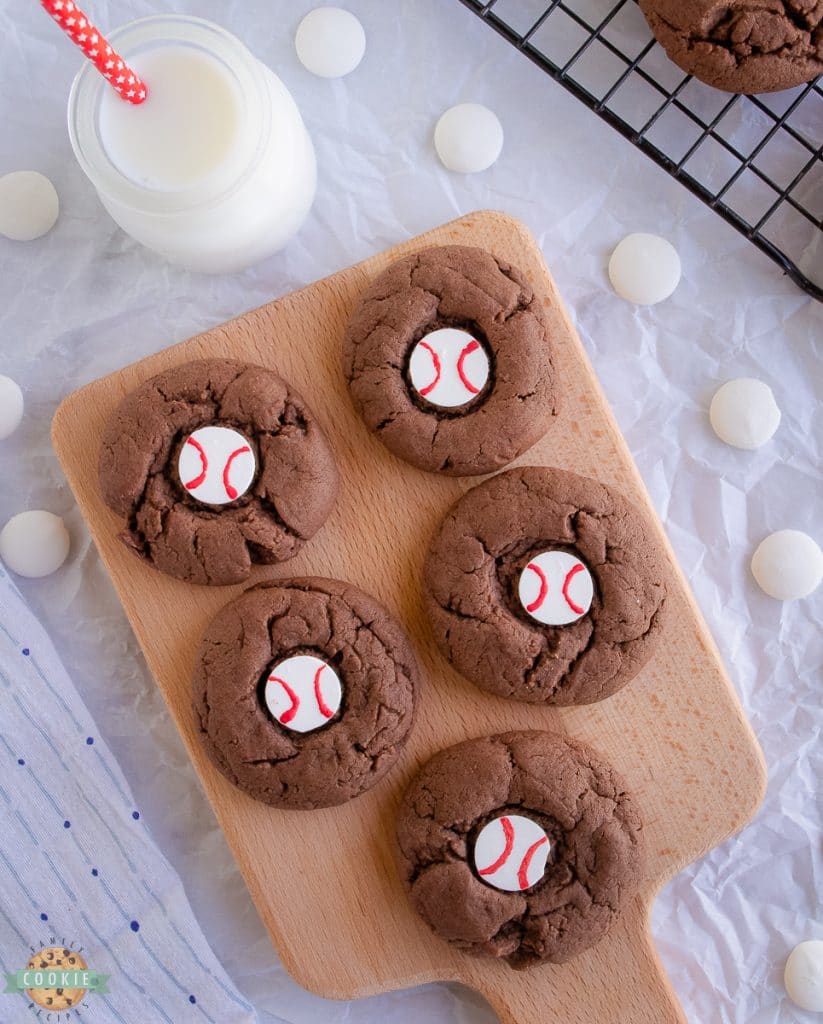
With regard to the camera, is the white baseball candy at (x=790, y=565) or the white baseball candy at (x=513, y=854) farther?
the white baseball candy at (x=790, y=565)

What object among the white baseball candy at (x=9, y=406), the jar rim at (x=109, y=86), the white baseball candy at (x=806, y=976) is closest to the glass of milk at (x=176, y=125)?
the jar rim at (x=109, y=86)

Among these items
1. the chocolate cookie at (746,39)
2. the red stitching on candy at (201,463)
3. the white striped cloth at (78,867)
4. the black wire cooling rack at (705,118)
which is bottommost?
the white striped cloth at (78,867)

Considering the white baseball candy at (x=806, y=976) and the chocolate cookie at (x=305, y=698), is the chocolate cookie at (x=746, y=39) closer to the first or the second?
the chocolate cookie at (x=305, y=698)

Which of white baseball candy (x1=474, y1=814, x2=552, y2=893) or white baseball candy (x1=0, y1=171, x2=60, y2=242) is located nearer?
white baseball candy (x1=474, y1=814, x2=552, y2=893)

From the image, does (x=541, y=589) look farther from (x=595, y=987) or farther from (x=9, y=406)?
(x=9, y=406)

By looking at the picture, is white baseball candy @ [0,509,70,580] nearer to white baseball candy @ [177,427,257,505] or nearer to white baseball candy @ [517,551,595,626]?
white baseball candy @ [177,427,257,505]

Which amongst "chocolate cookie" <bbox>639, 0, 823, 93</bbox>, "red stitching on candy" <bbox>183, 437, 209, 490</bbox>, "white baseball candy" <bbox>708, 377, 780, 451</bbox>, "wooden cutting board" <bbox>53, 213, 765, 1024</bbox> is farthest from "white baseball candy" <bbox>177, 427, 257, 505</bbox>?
"chocolate cookie" <bbox>639, 0, 823, 93</bbox>
